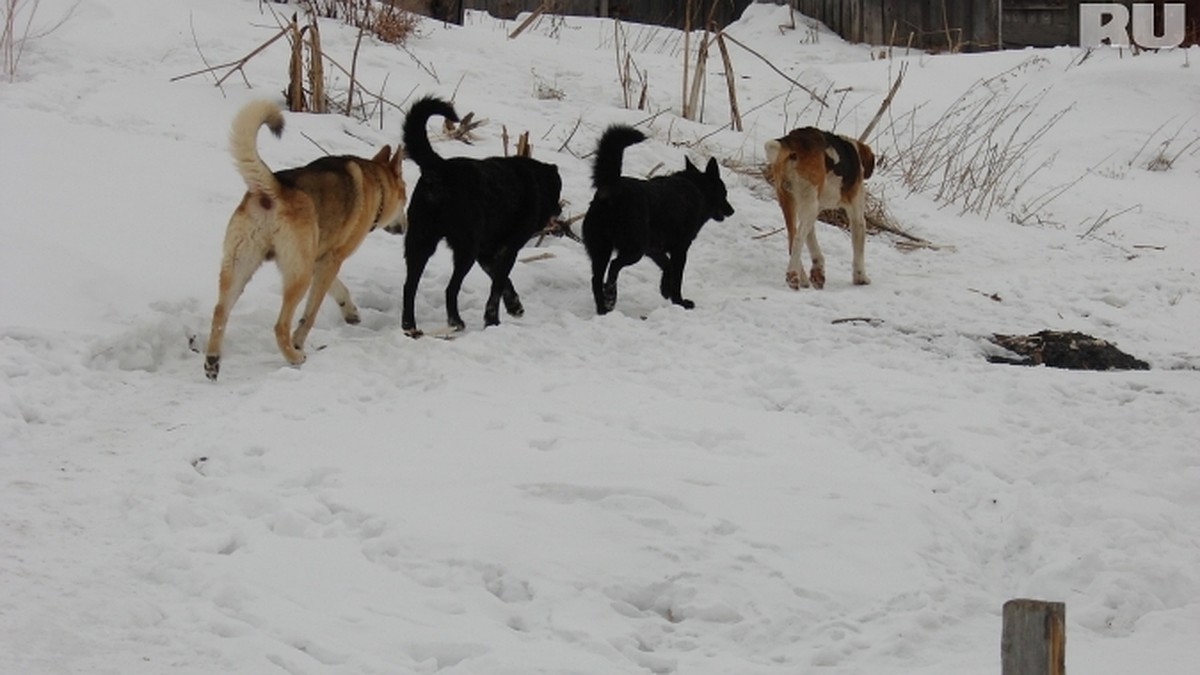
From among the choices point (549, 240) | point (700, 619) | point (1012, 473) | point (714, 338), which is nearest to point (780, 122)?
point (549, 240)

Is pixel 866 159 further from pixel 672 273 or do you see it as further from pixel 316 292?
pixel 316 292

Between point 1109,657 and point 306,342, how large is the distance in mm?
4746

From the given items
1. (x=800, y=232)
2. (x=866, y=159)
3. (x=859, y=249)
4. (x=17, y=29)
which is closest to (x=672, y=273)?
(x=800, y=232)

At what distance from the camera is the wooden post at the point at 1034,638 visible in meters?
2.85

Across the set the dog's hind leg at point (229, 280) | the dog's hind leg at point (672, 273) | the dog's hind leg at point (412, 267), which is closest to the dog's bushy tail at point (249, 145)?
the dog's hind leg at point (229, 280)

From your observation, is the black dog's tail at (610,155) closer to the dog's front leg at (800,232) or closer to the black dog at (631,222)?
the black dog at (631,222)

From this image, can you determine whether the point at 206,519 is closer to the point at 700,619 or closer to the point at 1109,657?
the point at 700,619

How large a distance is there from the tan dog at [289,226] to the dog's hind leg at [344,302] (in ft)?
1.74

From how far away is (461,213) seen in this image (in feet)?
25.8

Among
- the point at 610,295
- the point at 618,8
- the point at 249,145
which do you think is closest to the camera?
the point at 249,145

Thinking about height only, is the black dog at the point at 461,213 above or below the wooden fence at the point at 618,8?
below

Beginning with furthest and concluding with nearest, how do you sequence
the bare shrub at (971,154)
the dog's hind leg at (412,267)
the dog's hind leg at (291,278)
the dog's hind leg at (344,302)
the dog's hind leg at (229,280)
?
the bare shrub at (971,154)
the dog's hind leg at (344,302)
the dog's hind leg at (412,267)
the dog's hind leg at (291,278)
the dog's hind leg at (229,280)

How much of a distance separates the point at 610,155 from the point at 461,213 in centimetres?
128

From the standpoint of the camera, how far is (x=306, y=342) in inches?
299
